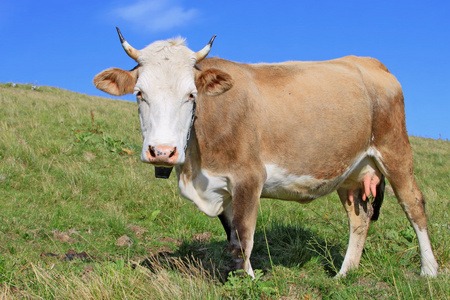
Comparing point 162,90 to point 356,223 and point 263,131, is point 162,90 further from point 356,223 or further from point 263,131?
point 356,223

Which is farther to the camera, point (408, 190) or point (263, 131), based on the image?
point (408, 190)

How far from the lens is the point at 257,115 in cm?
459

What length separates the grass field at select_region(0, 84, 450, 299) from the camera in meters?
3.87

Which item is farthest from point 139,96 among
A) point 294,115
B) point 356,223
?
point 356,223

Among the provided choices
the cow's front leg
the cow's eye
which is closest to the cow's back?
the cow's front leg

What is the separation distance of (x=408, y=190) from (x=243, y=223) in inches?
109

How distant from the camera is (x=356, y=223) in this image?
6.14m

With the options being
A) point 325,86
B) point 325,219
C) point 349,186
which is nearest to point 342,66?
point 325,86

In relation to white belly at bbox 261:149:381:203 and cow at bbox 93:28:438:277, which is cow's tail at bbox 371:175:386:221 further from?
white belly at bbox 261:149:381:203

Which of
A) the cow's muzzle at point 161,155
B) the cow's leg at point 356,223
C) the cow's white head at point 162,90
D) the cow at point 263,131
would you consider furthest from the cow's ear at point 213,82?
the cow's leg at point 356,223

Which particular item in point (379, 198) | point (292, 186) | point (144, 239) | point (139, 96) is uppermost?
point (139, 96)

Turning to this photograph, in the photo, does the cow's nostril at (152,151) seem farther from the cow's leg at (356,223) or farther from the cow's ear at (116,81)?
the cow's leg at (356,223)

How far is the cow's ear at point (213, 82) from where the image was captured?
163 inches

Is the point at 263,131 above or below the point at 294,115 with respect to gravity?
below
